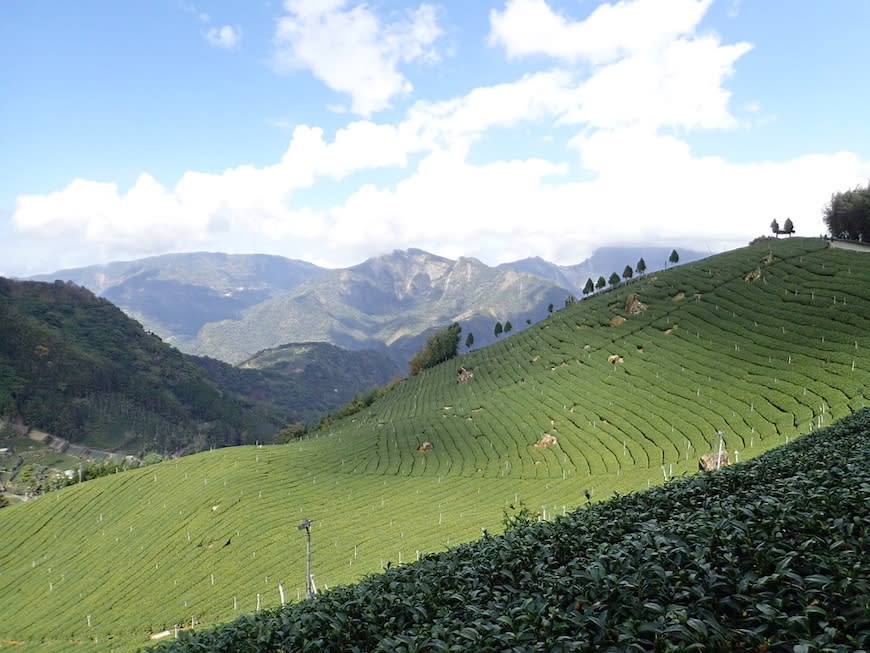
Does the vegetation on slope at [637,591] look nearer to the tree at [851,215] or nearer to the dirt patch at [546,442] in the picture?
the dirt patch at [546,442]

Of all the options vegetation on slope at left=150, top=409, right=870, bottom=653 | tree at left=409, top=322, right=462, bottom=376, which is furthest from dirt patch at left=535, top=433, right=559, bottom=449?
tree at left=409, top=322, right=462, bottom=376

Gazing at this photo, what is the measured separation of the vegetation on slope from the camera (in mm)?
5594

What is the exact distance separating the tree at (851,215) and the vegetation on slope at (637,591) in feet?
517

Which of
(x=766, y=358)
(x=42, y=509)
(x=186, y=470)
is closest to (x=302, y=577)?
(x=186, y=470)

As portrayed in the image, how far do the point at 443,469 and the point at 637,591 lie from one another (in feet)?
232

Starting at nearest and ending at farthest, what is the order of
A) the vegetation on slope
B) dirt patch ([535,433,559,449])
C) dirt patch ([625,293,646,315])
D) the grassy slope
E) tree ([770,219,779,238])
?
the vegetation on slope
the grassy slope
dirt patch ([535,433,559,449])
dirt patch ([625,293,646,315])
tree ([770,219,779,238])

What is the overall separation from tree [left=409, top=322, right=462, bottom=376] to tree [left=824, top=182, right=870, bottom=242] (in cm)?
11526

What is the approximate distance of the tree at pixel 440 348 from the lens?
6929 inches

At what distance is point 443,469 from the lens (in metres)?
75.4

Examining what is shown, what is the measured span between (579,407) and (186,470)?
67.7 m

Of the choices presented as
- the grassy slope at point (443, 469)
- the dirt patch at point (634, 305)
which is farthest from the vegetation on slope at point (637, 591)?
the dirt patch at point (634, 305)

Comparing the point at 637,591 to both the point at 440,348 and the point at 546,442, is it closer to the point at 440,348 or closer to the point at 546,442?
the point at 546,442

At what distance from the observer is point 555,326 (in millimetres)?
140625

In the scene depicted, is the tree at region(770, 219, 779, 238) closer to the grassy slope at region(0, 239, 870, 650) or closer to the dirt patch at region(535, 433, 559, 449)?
the grassy slope at region(0, 239, 870, 650)
